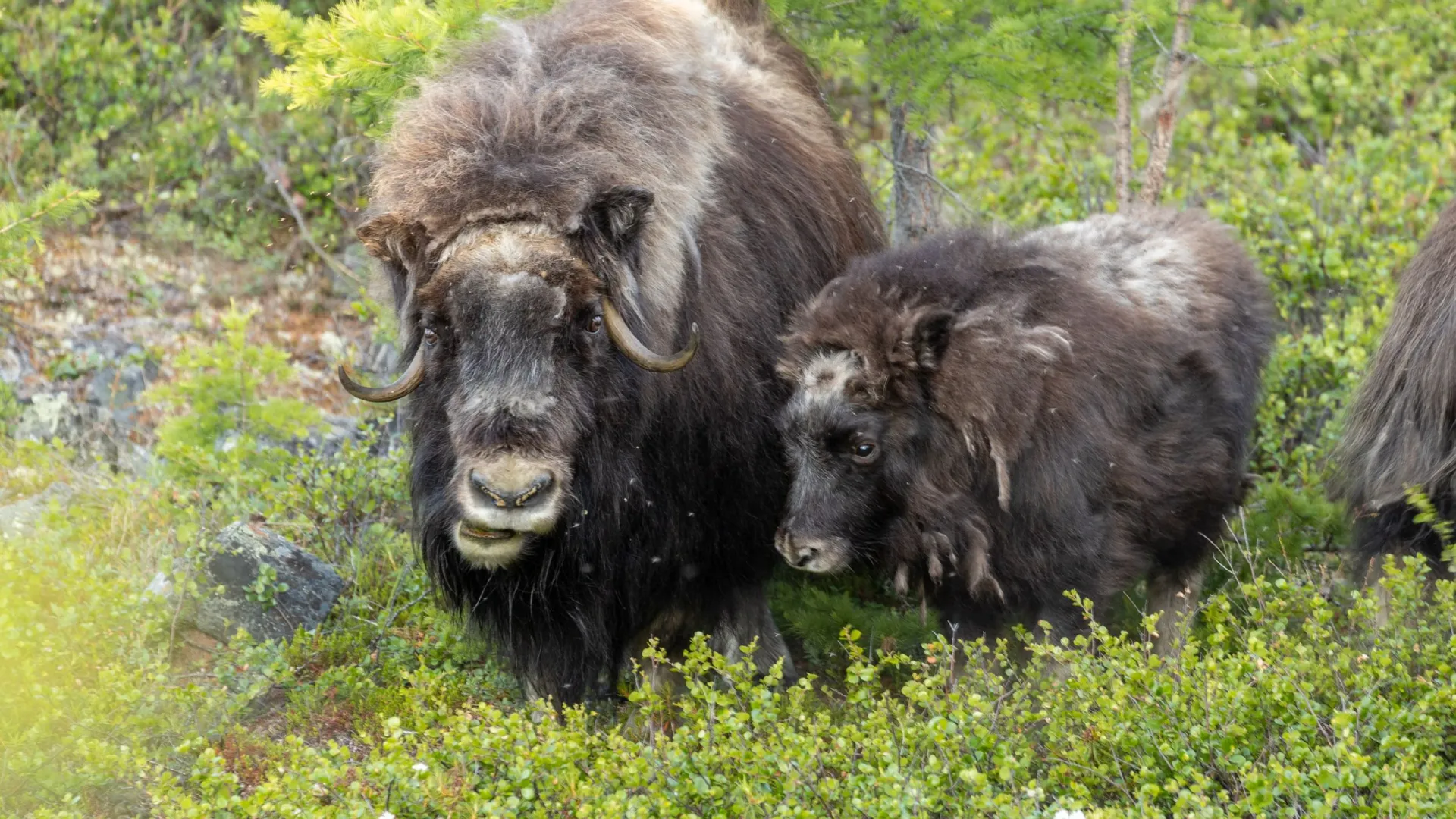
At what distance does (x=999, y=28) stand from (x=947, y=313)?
1.52 meters

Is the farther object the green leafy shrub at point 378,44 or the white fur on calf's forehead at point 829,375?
the green leafy shrub at point 378,44

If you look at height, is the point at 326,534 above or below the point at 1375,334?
below

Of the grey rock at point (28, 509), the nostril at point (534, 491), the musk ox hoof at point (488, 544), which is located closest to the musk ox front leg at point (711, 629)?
the musk ox hoof at point (488, 544)

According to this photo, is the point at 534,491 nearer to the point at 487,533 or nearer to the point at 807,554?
the point at 487,533

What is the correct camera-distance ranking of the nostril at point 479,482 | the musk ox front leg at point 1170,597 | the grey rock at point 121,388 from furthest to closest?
the grey rock at point 121,388 < the musk ox front leg at point 1170,597 < the nostril at point 479,482

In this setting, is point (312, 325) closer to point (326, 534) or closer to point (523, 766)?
point (326, 534)

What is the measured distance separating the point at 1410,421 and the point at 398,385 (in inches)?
92.2

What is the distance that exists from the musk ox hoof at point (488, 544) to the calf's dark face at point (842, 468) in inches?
25.2

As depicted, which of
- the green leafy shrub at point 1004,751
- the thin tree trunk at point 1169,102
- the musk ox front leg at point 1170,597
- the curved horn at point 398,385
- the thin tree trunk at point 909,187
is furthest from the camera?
the thin tree trunk at point 909,187

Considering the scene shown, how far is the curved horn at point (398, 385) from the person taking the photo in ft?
11.2

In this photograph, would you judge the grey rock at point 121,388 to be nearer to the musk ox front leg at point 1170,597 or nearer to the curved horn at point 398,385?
the curved horn at point 398,385

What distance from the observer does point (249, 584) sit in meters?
4.32

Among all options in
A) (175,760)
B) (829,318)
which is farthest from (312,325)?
(829,318)

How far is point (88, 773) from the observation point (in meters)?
3.43
